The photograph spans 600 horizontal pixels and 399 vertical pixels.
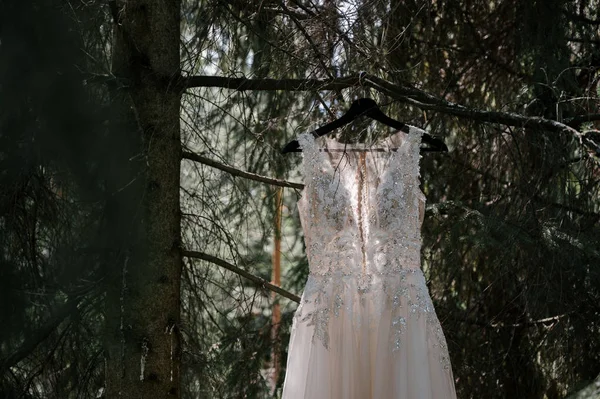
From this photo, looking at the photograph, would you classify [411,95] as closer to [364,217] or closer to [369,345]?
[364,217]

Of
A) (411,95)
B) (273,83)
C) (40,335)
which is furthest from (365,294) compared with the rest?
(40,335)

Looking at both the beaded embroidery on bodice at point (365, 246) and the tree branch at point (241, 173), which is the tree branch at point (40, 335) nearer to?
the beaded embroidery on bodice at point (365, 246)

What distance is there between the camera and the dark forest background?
1929 millimetres

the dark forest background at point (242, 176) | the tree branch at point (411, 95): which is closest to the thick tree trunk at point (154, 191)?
the dark forest background at point (242, 176)

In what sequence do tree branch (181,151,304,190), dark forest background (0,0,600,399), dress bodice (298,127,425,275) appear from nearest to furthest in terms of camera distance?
dark forest background (0,0,600,399) < dress bodice (298,127,425,275) < tree branch (181,151,304,190)

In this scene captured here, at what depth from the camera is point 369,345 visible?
2260 millimetres

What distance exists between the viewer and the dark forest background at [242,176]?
6.33 ft

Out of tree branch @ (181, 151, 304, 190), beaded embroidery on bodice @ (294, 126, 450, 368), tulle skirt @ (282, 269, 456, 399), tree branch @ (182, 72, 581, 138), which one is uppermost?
tree branch @ (182, 72, 581, 138)

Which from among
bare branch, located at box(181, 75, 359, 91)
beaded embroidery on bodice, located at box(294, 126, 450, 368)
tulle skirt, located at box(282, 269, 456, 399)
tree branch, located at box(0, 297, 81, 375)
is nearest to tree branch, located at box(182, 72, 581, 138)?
bare branch, located at box(181, 75, 359, 91)

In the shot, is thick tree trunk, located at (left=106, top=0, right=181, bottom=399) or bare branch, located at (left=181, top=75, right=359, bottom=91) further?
thick tree trunk, located at (left=106, top=0, right=181, bottom=399)

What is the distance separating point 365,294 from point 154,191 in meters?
0.75

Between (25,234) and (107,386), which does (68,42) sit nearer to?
(25,234)

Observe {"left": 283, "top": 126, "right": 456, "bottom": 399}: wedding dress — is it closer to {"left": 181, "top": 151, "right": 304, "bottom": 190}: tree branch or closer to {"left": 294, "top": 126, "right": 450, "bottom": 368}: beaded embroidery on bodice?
A: {"left": 294, "top": 126, "right": 450, "bottom": 368}: beaded embroidery on bodice

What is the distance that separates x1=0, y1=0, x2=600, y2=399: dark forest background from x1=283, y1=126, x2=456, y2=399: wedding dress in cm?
26
